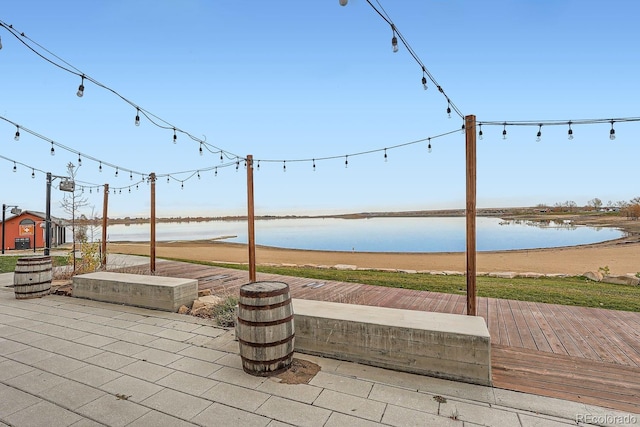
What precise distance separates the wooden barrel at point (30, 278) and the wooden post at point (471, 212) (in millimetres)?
8053

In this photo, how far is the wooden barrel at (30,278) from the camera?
6.10 m

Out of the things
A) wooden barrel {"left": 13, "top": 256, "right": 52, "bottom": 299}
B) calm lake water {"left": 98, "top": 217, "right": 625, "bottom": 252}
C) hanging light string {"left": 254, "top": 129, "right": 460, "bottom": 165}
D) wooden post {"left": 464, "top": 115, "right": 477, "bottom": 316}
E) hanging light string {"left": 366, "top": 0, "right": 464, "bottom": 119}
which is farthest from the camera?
calm lake water {"left": 98, "top": 217, "right": 625, "bottom": 252}

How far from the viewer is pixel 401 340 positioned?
10.2 ft

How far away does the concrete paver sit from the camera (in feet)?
7.70

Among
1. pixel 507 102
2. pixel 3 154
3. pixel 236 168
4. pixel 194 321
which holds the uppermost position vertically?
pixel 507 102

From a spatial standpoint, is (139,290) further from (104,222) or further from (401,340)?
(104,222)

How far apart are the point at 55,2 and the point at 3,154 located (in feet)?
16.4

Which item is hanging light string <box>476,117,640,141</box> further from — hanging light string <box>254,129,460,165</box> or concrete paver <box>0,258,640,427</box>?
concrete paver <box>0,258,640,427</box>

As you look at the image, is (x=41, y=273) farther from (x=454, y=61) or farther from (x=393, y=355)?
(x=454, y=61)

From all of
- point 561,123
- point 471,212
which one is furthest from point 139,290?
point 561,123

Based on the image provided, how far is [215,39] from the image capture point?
30.8 ft

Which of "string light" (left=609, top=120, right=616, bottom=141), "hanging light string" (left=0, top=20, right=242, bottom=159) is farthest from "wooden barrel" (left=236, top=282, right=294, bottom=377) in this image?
"string light" (left=609, top=120, right=616, bottom=141)

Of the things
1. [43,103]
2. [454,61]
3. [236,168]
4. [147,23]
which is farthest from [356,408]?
[43,103]

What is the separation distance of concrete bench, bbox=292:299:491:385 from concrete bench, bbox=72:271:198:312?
8.94 ft
